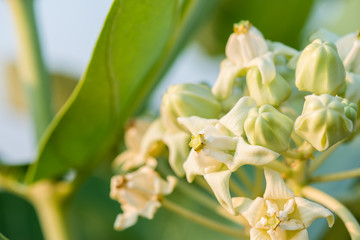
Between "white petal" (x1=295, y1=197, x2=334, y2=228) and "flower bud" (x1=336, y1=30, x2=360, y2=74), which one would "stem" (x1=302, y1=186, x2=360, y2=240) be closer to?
"white petal" (x1=295, y1=197, x2=334, y2=228)

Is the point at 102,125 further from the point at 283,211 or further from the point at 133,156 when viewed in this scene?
the point at 283,211

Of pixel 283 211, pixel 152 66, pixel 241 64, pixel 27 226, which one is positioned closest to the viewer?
pixel 283 211

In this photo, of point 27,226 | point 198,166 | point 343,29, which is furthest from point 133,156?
point 343,29

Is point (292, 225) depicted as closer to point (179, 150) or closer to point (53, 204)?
point (179, 150)

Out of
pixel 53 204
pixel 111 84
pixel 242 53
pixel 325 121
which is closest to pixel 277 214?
pixel 325 121

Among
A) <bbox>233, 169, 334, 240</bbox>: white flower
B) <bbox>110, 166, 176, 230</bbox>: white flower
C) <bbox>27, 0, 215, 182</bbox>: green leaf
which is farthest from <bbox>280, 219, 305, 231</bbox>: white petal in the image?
<bbox>27, 0, 215, 182</bbox>: green leaf

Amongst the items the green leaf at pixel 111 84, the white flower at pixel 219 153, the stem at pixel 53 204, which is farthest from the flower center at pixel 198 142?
the stem at pixel 53 204

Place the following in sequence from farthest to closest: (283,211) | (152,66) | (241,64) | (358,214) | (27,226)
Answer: (27,226), (358,214), (152,66), (241,64), (283,211)
